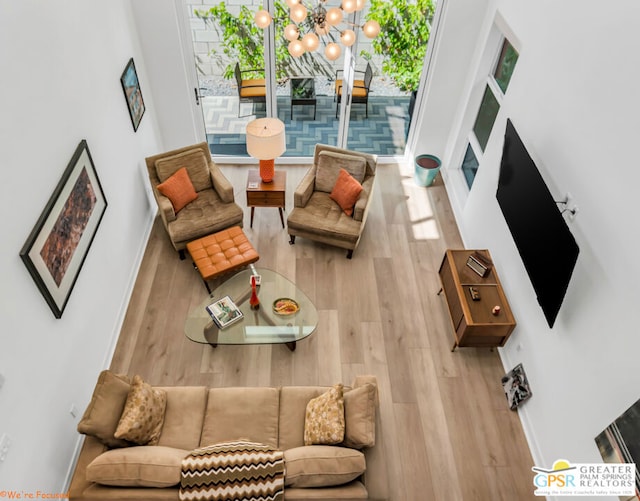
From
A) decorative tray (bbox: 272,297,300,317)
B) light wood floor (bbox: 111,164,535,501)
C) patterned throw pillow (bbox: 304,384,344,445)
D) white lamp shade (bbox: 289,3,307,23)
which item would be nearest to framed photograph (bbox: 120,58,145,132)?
light wood floor (bbox: 111,164,535,501)

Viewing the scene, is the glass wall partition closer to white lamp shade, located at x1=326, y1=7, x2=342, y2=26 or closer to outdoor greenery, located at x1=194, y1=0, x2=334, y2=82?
outdoor greenery, located at x1=194, y1=0, x2=334, y2=82

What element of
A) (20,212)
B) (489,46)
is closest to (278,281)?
(20,212)

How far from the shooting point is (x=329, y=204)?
5.66m

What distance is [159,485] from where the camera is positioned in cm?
303

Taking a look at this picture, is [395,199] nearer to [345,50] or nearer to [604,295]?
[345,50]

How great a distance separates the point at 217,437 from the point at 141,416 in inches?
23.6

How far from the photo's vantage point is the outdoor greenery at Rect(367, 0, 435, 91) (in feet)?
18.4

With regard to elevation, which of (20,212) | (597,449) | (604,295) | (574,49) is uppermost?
(574,49)

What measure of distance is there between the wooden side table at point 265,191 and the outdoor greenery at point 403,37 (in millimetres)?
2036

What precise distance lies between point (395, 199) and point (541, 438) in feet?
11.1

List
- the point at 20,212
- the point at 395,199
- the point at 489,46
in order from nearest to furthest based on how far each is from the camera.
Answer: the point at 20,212 < the point at 489,46 < the point at 395,199

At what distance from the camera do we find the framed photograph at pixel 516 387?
416 centimetres

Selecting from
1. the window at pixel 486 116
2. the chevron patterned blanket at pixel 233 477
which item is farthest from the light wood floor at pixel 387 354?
the window at pixel 486 116

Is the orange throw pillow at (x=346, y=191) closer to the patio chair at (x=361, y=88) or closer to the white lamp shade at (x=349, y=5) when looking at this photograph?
the patio chair at (x=361, y=88)
